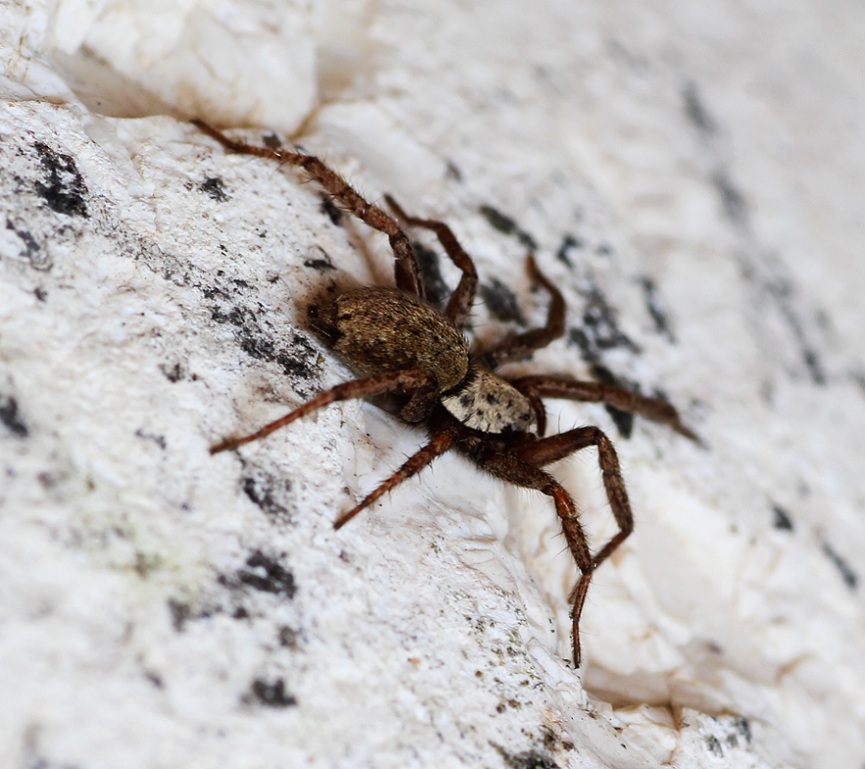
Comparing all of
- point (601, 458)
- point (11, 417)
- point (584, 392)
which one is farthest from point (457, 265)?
point (11, 417)

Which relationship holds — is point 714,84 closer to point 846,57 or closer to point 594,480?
point 846,57

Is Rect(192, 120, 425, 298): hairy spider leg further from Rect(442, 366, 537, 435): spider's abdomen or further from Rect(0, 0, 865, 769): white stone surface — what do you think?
Rect(442, 366, 537, 435): spider's abdomen

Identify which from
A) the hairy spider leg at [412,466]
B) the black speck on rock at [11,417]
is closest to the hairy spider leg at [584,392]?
the hairy spider leg at [412,466]

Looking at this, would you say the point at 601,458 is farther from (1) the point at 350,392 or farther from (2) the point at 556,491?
(1) the point at 350,392

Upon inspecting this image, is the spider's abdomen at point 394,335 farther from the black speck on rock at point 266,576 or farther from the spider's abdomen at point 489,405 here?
the black speck on rock at point 266,576

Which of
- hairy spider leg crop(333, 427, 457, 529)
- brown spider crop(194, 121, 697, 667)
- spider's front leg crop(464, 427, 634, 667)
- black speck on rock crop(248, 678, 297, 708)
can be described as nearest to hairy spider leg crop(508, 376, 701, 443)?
brown spider crop(194, 121, 697, 667)
